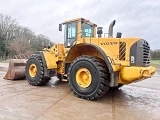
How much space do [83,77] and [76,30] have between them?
181 cm

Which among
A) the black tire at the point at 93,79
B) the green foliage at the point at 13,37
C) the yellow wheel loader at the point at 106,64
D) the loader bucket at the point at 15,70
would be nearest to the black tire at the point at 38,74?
the yellow wheel loader at the point at 106,64

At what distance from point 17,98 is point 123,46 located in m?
2.99

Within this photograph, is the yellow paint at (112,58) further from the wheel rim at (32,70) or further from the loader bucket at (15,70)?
the loader bucket at (15,70)

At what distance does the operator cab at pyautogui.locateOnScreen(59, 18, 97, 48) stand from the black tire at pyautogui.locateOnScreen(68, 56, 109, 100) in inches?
54.8

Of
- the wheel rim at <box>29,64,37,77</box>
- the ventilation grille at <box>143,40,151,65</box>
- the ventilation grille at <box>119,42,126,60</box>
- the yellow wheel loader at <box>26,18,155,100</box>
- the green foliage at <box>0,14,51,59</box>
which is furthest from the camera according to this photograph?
the green foliage at <box>0,14,51,59</box>

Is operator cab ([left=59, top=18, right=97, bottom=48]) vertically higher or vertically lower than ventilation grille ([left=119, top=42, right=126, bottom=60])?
higher

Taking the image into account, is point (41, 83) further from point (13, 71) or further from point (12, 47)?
point (12, 47)

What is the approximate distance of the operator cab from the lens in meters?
6.35

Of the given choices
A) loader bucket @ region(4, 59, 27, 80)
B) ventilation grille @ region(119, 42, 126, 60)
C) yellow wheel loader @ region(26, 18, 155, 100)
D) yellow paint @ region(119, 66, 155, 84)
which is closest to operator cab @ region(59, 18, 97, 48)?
yellow wheel loader @ region(26, 18, 155, 100)

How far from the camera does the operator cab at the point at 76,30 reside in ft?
20.8

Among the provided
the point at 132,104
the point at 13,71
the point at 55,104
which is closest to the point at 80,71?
the point at 55,104

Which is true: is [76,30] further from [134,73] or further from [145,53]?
[134,73]

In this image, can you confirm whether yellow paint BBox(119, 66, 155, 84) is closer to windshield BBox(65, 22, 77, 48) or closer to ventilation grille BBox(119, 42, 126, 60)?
ventilation grille BBox(119, 42, 126, 60)

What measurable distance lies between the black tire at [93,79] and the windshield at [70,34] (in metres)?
1.45
